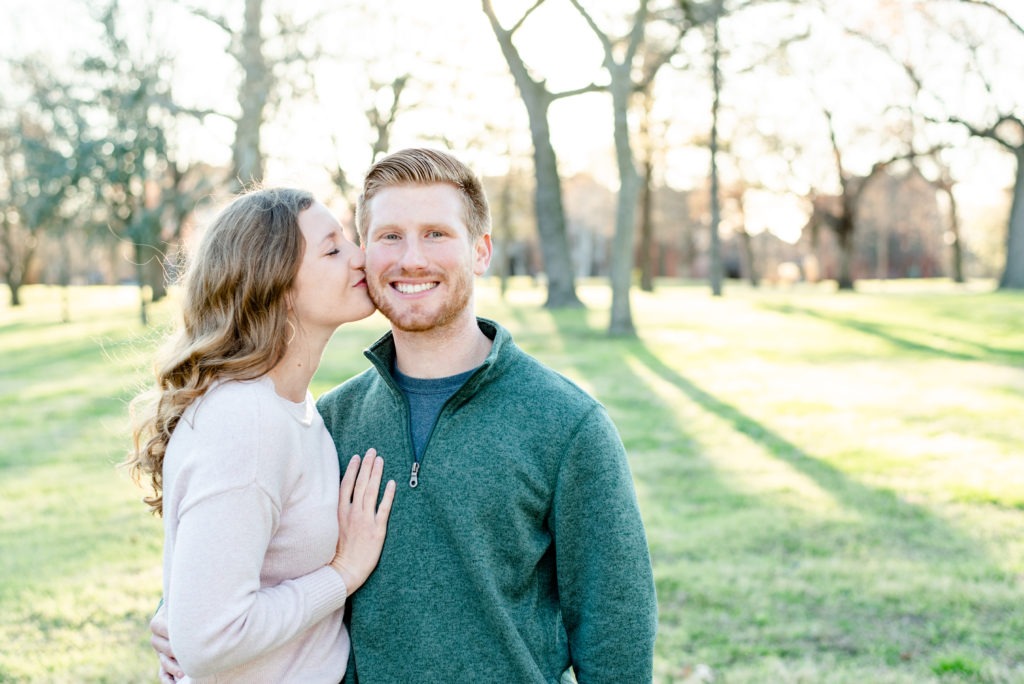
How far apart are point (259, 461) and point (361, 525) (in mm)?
376

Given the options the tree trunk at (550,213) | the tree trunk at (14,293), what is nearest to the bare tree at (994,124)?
the tree trunk at (550,213)

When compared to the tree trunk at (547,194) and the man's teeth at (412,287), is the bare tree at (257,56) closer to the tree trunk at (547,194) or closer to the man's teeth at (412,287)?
the tree trunk at (547,194)

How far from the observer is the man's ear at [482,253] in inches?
110

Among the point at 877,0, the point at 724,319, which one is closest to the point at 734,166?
the point at 877,0

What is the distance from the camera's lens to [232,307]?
7.92ft

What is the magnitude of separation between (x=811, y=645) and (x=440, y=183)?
3.48m

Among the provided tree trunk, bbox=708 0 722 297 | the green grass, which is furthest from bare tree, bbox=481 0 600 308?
the green grass

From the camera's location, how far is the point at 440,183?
104 inches

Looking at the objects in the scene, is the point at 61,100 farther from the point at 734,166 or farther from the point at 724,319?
the point at 734,166

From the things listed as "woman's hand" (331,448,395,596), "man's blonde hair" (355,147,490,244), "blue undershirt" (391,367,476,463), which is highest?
"man's blonde hair" (355,147,490,244)

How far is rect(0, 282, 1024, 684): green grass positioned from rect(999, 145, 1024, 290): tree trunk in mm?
14120

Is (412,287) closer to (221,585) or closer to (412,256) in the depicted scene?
(412,256)

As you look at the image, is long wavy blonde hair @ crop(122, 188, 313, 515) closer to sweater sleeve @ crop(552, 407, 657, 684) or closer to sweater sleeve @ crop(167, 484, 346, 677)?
sweater sleeve @ crop(167, 484, 346, 677)

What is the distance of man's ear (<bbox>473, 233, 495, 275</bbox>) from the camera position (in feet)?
9.17
